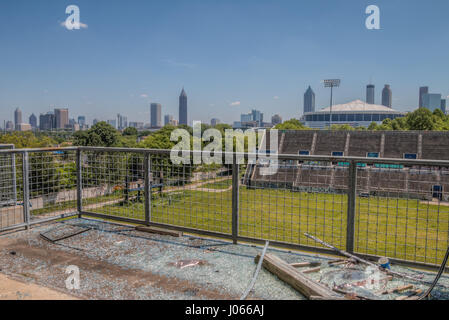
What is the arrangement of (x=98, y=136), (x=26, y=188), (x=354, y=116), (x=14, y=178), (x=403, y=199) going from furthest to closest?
(x=354, y=116) → (x=98, y=136) → (x=14, y=178) → (x=26, y=188) → (x=403, y=199)

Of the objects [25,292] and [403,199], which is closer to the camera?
[25,292]

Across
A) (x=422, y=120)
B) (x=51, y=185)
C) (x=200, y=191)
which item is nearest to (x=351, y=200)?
(x=200, y=191)

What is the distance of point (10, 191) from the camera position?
563cm

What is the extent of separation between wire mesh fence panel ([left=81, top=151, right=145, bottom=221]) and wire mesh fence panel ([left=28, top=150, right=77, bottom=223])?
A: 0.84 ft

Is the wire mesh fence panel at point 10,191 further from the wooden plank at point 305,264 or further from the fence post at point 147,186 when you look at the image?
the wooden plank at point 305,264

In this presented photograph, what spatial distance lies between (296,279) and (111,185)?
4.14 m

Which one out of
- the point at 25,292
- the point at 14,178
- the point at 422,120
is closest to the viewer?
the point at 25,292

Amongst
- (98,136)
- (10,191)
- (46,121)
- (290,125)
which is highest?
(46,121)

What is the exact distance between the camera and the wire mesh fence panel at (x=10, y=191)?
5.16 meters

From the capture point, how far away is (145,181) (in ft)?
15.9

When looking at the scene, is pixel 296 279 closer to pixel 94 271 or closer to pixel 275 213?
pixel 94 271

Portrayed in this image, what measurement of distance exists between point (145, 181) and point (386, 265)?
3.39 metres

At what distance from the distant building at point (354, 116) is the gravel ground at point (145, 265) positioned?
178 metres

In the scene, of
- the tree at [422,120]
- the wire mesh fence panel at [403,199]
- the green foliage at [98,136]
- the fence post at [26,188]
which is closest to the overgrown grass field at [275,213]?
the wire mesh fence panel at [403,199]
